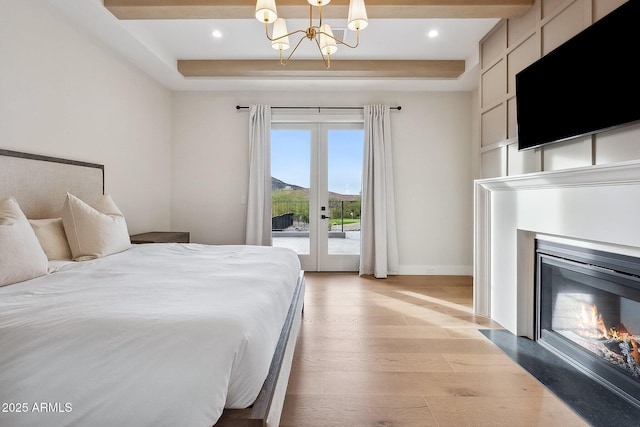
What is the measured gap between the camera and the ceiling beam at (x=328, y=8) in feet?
8.18

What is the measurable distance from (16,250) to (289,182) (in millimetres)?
3342

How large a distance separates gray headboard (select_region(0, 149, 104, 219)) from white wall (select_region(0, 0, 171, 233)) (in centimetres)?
9

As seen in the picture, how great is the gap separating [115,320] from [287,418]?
0.99 meters

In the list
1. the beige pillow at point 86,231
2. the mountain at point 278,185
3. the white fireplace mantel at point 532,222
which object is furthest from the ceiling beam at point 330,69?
the beige pillow at point 86,231

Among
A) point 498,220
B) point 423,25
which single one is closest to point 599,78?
point 498,220

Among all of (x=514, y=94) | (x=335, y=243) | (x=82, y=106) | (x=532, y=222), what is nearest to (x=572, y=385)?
(x=532, y=222)

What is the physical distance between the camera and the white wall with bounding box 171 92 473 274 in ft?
14.8

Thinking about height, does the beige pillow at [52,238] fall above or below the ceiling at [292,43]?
below

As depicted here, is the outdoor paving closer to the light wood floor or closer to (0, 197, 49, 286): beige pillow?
the light wood floor

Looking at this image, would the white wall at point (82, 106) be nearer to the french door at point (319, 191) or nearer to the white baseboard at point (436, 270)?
the french door at point (319, 191)

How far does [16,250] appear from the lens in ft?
5.26

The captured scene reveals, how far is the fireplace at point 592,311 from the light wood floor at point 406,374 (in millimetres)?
377

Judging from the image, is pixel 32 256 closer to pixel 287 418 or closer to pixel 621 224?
pixel 287 418

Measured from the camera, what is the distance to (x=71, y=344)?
37.7 inches
